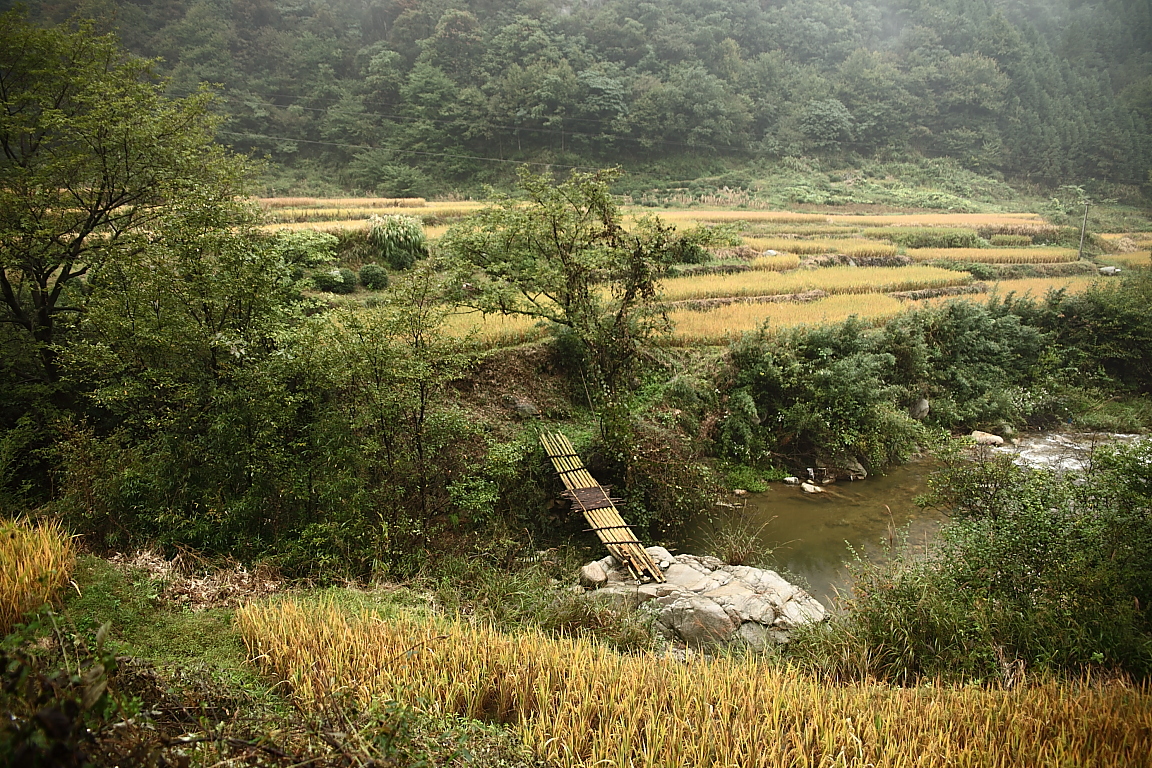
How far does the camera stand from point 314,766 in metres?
2.15

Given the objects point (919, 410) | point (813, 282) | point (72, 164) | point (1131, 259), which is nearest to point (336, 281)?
point (72, 164)

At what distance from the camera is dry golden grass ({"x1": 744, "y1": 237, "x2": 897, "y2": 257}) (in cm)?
1858

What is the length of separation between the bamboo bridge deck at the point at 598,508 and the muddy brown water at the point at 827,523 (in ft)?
4.67

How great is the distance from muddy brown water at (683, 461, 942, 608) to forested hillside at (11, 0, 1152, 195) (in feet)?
69.5

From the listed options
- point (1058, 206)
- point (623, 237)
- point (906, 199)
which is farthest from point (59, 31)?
point (906, 199)

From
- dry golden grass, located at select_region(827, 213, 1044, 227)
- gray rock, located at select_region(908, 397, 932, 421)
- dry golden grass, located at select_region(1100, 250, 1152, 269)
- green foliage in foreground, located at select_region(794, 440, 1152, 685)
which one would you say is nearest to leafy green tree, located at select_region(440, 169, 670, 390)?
green foliage in foreground, located at select_region(794, 440, 1152, 685)

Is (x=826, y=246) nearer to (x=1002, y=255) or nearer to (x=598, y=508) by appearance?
(x=1002, y=255)

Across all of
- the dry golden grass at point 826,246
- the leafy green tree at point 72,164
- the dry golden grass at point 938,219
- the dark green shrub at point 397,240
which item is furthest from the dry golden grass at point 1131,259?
the leafy green tree at point 72,164

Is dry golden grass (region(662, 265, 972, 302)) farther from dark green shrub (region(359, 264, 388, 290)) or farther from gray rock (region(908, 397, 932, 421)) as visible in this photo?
dark green shrub (region(359, 264, 388, 290))

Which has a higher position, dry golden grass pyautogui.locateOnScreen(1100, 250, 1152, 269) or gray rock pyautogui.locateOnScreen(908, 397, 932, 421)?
dry golden grass pyautogui.locateOnScreen(1100, 250, 1152, 269)

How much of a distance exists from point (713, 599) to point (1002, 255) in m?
18.6

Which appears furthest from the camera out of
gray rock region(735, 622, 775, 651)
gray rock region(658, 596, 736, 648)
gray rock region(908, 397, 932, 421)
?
gray rock region(908, 397, 932, 421)

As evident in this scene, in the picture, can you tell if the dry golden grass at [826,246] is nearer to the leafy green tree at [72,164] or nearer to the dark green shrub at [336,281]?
the dark green shrub at [336,281]

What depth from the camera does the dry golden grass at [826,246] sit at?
1858cm
